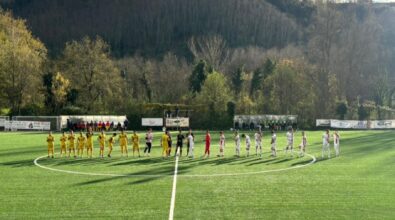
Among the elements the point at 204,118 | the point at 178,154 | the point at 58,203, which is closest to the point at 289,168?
the point at 178,154

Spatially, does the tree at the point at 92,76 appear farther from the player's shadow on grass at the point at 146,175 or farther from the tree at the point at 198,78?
the player's shadow on grass at the point at 146,175

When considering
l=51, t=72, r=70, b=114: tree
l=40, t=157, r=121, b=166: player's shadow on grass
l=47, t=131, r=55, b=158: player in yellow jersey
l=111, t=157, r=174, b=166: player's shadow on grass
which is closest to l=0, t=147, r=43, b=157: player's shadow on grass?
l=47, t=131, r=55, b=158: player in yellow jersey

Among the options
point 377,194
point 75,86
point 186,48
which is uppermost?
point 186,48

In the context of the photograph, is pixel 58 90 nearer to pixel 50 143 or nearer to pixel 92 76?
pixel 92 76

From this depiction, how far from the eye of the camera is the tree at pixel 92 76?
76438mm

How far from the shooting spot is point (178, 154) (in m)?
32.0

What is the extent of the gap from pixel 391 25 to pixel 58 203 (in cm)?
14635

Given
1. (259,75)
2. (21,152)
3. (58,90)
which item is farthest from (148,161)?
(259,75)

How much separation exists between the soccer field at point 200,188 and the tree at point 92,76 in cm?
4860

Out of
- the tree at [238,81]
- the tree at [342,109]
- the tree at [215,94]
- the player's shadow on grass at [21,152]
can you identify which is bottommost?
the player's shadow on grass at [21,152]

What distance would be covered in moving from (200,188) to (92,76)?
6199 centimetres

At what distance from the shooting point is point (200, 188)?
18.2 meters

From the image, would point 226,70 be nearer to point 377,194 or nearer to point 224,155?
point 224,155

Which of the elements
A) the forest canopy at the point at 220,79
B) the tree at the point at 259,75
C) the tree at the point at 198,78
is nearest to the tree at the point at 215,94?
the forest canopy at the point at 220,79
